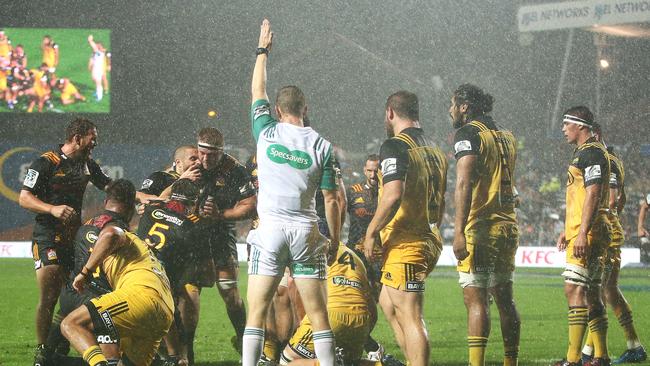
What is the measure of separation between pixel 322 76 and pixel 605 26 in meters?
12.0

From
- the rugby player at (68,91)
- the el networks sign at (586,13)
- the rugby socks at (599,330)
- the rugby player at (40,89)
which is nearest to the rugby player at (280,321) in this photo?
the rugby socks at (599,330)

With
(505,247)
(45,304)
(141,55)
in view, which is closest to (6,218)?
(141,55)

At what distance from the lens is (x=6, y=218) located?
3491 centimetres

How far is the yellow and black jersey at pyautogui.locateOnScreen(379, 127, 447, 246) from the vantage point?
6.98 m

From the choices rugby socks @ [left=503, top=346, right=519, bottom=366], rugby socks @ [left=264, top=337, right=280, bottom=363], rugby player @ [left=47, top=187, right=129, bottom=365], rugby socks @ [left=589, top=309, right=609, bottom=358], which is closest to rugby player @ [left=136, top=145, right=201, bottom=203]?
rugby socks @ [left=264, top=337, right=280, bottom=363]

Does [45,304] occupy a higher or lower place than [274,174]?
lower

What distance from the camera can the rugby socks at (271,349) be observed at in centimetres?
818

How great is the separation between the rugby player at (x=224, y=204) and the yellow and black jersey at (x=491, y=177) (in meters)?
2.24

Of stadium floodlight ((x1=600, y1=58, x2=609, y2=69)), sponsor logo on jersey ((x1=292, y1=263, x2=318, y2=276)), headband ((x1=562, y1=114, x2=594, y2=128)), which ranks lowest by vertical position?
sponsor logo on jersey ((x1=292, y1=263, x2=318, y2=276))

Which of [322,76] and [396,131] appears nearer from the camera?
[396,131]

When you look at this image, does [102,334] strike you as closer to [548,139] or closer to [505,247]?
[505,247]

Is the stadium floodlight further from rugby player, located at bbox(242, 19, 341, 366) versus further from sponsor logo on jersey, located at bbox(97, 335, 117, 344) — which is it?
sponsor logo on jersey, located at bbox(97, 335, 117, 344)

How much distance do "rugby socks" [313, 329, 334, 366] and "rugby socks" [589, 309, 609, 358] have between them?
11.0 feet

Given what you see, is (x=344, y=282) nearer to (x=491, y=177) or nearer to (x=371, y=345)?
(x=491, y=177)
